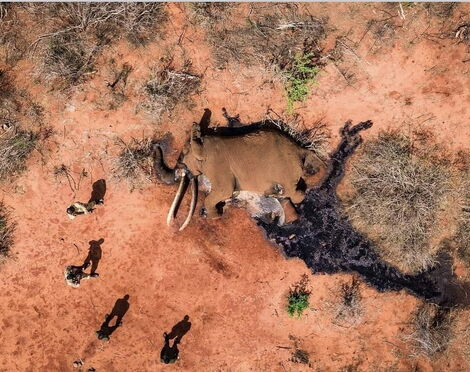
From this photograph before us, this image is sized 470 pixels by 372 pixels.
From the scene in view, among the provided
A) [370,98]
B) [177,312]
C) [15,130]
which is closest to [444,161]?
[370,98]

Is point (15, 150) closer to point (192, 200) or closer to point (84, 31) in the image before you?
point (84, 31)

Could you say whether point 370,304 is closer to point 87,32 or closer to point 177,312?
point 177,312

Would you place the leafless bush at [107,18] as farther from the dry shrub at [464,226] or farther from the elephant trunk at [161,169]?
the dry shrub at [464,226]

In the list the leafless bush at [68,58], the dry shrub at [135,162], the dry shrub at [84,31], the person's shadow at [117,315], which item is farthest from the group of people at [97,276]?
the dry shrub at [84,31]

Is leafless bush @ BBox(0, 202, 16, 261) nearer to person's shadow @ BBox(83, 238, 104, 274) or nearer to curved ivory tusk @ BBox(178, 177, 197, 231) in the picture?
person's shadow @ BBox(83, 238, 104, 274)

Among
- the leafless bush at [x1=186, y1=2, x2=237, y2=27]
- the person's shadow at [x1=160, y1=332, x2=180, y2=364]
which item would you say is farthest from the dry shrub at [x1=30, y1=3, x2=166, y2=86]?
the person's shadow at [x1=160, y1=332, x2=180, y2=364]

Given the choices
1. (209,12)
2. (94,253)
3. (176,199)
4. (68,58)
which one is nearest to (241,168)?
(176,199)

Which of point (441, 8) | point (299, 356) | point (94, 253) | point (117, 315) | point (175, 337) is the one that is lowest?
point (299, 356)

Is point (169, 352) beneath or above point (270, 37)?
beneath
